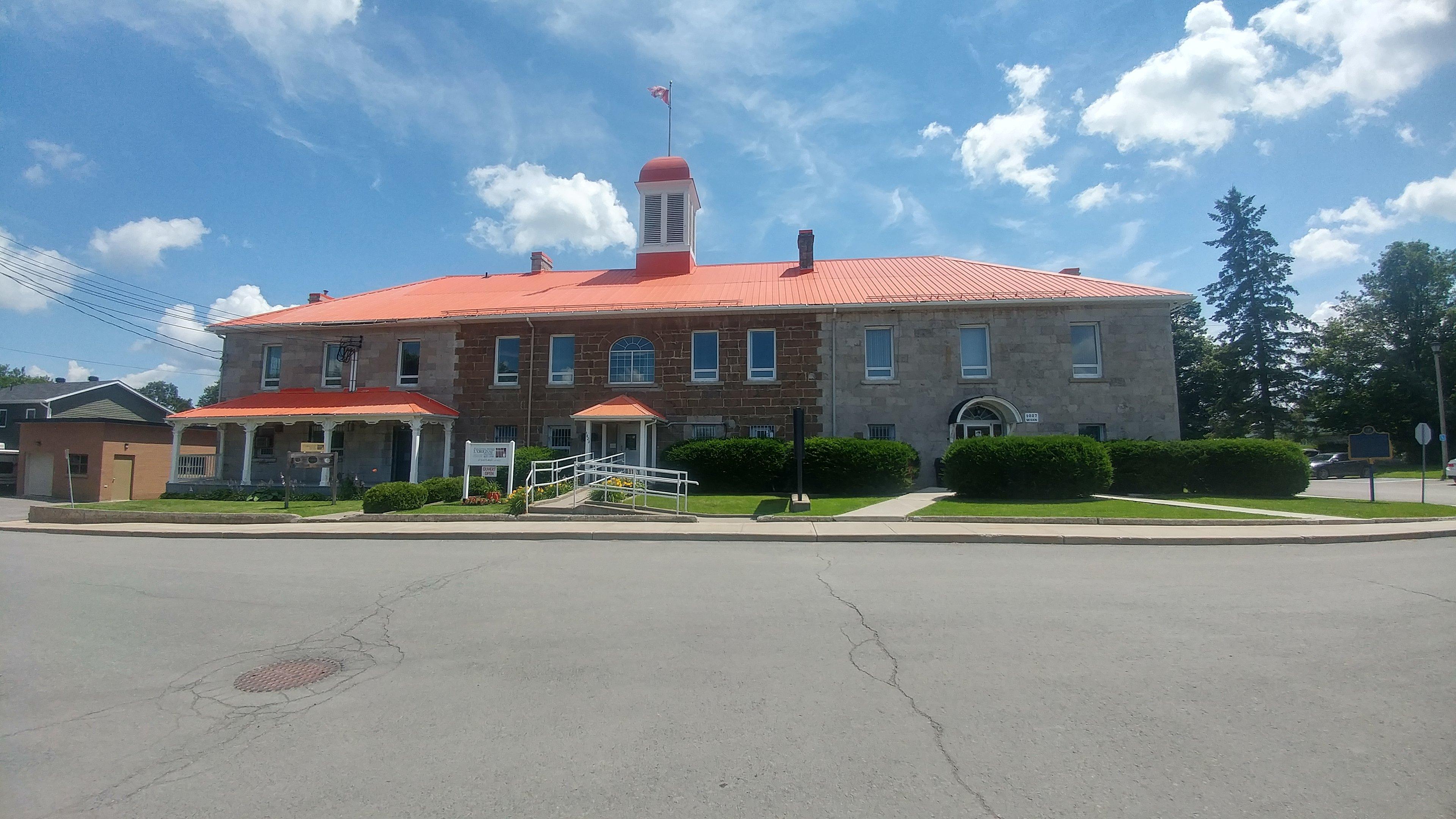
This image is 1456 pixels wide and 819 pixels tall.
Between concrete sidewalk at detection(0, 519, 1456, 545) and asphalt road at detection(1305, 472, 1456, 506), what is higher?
asphalt road at detection(1305, 472, 1456, 506)

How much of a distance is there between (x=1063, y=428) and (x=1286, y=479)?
601 centimetres

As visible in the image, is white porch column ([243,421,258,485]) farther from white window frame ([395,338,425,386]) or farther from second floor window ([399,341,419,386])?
second floor window ([399,341,419,386])

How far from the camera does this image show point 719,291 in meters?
26.0

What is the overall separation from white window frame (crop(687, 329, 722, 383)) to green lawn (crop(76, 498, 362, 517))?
36.7 ft

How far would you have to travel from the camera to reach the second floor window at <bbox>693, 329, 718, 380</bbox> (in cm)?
2425

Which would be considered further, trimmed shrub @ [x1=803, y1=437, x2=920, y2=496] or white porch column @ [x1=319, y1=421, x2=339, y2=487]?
white porch column @ [x1=319, y1=421, x2=339, y2=487]

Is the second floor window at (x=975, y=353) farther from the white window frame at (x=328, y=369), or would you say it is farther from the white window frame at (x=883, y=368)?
the white window frame at (x=328, y=369)

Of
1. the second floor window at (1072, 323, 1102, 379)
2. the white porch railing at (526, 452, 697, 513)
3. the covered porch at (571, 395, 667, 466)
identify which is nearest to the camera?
the white porch railing at (526, 452, 697, 513)

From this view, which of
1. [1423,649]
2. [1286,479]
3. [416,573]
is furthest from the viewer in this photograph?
[1286,479]

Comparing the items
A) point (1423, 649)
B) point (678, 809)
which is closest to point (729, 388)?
point (1423, 649)

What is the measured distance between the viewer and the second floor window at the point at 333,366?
2592 cm

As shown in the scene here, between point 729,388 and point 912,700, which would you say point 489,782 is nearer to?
point 912,700

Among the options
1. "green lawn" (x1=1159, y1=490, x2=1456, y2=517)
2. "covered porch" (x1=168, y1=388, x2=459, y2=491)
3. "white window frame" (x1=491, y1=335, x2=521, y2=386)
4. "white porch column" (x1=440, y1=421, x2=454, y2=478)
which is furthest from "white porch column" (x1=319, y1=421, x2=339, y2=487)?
"green lawn" (x1=1159, y1=490, x2=1456, y2=517)

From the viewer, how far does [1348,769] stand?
3498mm
